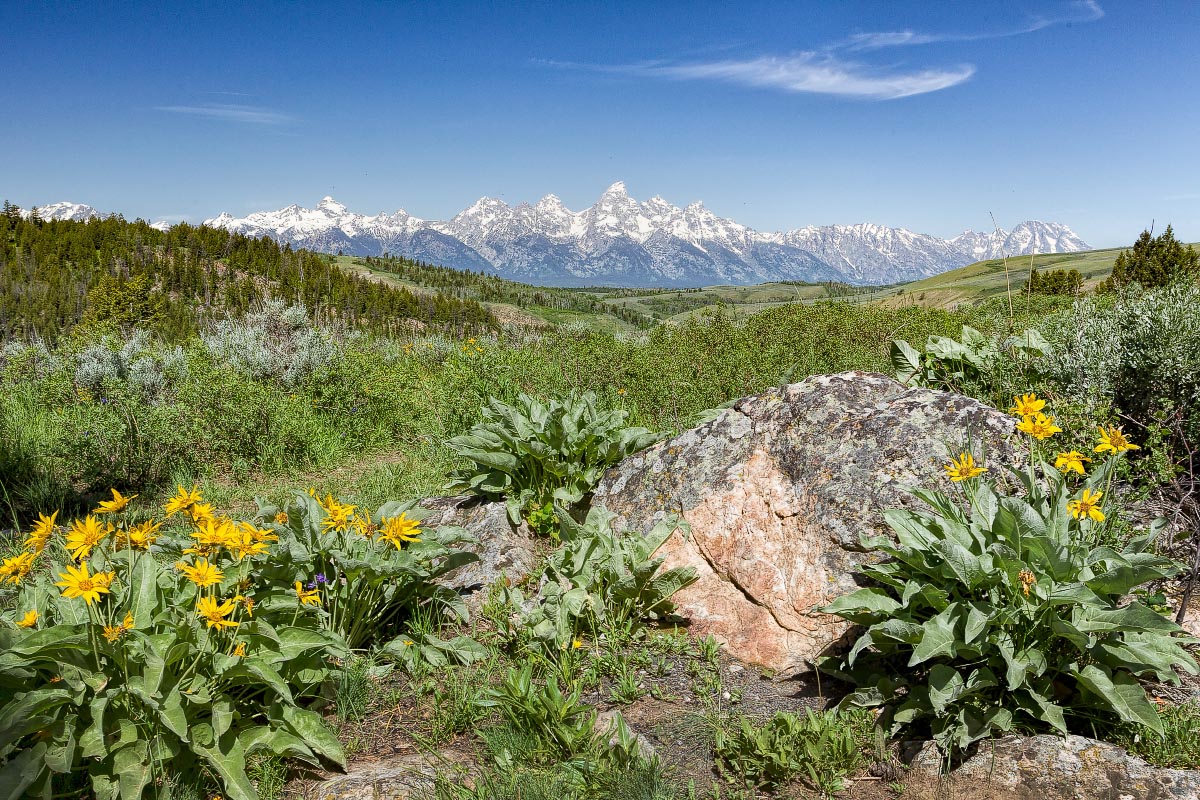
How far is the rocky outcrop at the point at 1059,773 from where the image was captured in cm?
215

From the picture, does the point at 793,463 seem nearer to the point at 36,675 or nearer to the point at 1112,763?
the point at 1112,763

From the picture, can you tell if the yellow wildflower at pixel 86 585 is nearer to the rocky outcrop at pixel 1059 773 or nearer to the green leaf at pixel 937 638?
the green leaf at pixel 937 638

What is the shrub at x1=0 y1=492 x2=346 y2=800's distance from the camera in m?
2.24

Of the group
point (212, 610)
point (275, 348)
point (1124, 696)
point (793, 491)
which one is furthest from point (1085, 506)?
point (275, 348)

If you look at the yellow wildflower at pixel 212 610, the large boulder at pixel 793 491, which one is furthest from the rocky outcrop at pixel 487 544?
the yellow wildflower at pixel 212 610

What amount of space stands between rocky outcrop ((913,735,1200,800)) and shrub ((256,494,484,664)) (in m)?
2.30

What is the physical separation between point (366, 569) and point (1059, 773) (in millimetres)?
3046

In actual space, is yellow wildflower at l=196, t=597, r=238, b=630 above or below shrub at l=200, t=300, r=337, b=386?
below

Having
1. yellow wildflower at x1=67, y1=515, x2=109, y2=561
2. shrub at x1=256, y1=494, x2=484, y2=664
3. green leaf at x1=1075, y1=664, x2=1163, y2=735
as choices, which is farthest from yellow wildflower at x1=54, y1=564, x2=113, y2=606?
green leaf at x1=1075, y1=664, x2=1163, y2=735

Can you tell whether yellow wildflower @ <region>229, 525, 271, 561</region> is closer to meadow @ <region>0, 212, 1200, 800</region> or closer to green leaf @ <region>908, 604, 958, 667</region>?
meadow @ <region>0, 212, 1200, 800</region>

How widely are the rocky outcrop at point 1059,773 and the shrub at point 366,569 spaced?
2.30 meters

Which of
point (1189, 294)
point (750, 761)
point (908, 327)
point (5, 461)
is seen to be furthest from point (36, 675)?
point (908, 327)

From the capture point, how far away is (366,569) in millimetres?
3336

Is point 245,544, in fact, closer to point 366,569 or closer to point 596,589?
point 366,569
